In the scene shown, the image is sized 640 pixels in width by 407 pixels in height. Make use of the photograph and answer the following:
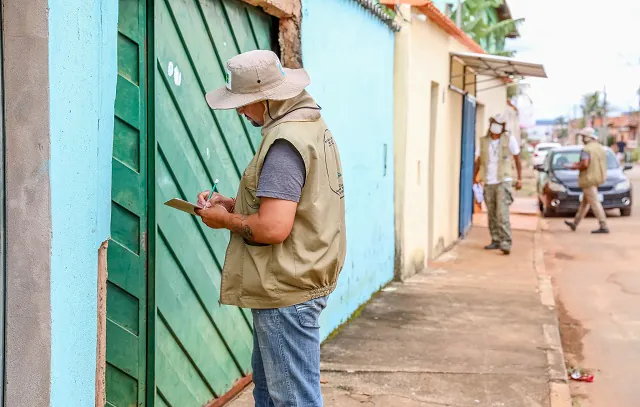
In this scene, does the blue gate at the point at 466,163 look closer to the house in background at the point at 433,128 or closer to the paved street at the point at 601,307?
the house in background at the point at 433,128

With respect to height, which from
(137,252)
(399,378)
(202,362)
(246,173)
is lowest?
(399,378)

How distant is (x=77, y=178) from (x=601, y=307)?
6563mm

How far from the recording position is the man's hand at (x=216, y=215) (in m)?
3.00

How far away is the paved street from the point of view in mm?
5742

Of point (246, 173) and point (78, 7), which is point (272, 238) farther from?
point (78, 7)

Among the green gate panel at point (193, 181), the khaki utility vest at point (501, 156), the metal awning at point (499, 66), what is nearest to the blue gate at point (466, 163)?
the metal awning at point (499, 66)

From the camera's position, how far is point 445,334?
647 cm

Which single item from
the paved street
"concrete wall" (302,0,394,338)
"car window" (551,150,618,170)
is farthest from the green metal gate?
"car window" (551,150,618,170)

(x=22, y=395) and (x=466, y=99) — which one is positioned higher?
(x=466, y=99)

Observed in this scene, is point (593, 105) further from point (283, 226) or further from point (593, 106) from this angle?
point (283, 226)

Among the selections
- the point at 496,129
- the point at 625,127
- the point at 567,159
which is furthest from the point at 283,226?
the point at 625,127

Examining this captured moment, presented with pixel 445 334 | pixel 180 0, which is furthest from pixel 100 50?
pixel 445 334

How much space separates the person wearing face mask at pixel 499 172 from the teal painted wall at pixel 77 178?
8.27 m

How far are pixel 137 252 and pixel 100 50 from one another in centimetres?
98
